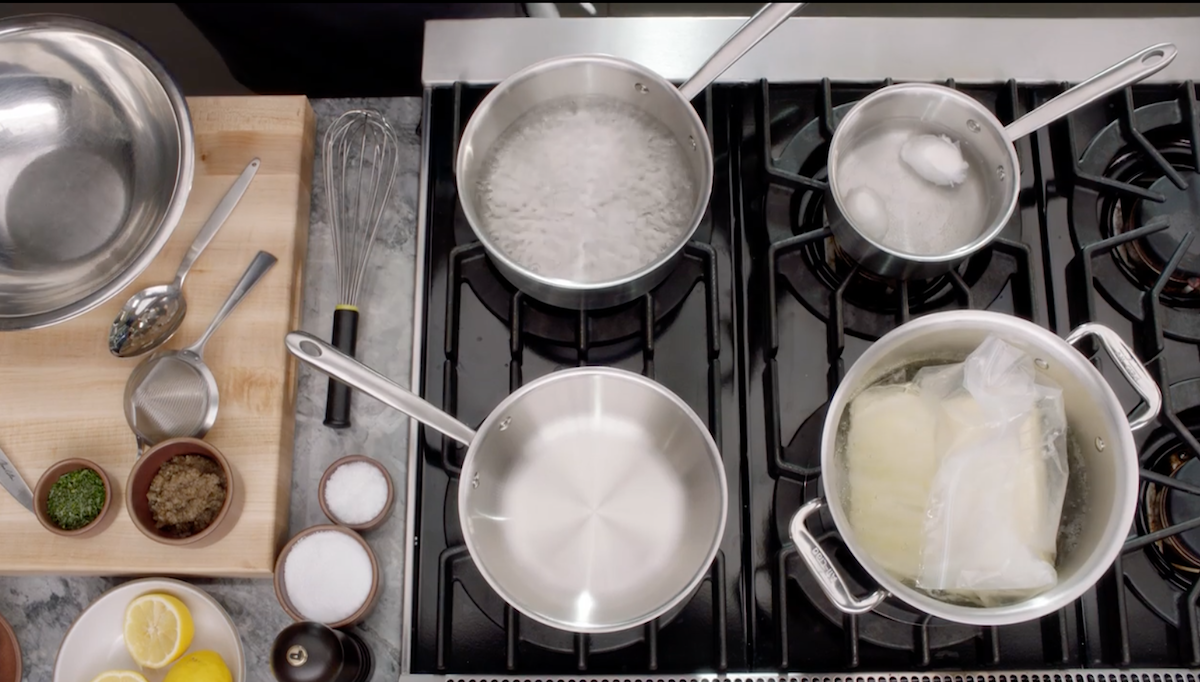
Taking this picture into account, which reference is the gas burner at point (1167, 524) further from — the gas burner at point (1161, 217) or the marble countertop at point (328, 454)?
the marble countertop at point (328, 454)

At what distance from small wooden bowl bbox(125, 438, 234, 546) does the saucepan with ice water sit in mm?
661

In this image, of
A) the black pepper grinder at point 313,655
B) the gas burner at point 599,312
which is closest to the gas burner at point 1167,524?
the gas burner at point 599,312

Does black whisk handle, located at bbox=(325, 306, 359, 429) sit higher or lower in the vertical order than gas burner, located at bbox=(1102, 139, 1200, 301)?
lower

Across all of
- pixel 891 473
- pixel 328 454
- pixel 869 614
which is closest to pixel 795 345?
Answer: pixel 891 473

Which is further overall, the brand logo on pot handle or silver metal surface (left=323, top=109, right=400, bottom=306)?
silver metal surface (left=323, top=109, right=400, bottom=306)

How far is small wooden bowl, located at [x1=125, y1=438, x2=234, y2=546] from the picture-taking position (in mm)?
770

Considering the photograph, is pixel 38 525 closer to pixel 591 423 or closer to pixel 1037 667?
pixel 591 423

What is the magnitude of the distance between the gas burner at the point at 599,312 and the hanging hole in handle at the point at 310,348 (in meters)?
0.19

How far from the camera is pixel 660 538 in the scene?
0.78 metres

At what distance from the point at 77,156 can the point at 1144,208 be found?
1148 mm

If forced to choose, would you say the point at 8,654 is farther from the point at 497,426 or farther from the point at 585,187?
the point at 585,187

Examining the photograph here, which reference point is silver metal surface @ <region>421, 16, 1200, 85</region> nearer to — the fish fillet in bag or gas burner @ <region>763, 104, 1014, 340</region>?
gas burner @ <region>763, 104, 1014, 340</region>

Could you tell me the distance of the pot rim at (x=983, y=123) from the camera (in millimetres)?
714

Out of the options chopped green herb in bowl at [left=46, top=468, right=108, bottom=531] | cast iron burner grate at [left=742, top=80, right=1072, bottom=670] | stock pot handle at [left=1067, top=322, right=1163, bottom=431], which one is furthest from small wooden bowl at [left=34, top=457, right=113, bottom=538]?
stock pot handle at [left=1067, top=322, right=1163, bottom=431]
